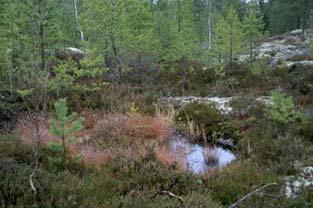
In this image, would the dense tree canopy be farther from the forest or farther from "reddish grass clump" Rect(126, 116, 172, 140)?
"reddish grass clump" Rect(126, 116, 172, 140)

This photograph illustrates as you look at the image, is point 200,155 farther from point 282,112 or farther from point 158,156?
point 282,112

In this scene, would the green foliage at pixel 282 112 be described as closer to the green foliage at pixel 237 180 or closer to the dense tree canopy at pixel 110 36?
the green foliage at pixel 237 180

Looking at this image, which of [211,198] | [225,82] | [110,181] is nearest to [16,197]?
[110,181]

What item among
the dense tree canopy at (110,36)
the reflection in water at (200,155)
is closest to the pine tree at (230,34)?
the dense tree canopy at (110,36)

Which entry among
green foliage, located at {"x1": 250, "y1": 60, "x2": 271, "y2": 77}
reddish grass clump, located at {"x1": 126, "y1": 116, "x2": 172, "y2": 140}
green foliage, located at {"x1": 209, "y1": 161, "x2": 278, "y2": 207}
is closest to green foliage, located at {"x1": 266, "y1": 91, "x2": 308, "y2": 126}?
green foliage, located at {"x1": 209, "y1": 161, "x2": 278, "y2": 207}

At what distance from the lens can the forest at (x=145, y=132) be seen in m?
5.47

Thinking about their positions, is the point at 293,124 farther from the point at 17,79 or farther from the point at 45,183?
the point at 17,79

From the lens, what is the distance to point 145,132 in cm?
925

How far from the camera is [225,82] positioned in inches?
604

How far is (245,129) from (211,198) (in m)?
4.40

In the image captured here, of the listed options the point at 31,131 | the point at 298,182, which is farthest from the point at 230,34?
the point at 298,182

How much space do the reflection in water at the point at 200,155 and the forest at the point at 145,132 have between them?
0.03 m

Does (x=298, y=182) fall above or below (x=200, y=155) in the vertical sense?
above

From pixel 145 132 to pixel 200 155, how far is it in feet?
4.77
